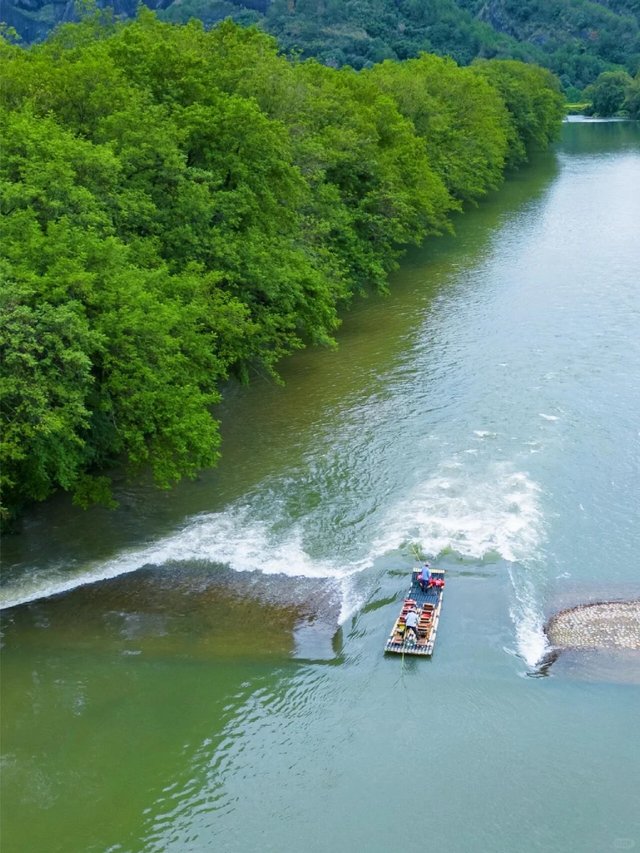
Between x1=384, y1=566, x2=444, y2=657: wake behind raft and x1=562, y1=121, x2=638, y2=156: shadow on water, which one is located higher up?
x1=562, y1=121, x2=638, y2=156: shadow on water

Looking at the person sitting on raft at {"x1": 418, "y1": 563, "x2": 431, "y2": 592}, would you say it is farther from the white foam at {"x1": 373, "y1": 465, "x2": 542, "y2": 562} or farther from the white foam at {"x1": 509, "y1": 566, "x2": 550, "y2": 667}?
the white foam at {"x1": 509, "y1": 566, "x2": 550, "y2": 667}

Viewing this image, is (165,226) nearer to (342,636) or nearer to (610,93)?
(342,636)

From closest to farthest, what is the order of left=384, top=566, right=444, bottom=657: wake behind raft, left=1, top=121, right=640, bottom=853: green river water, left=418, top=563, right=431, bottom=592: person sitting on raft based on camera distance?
1. left=1, top=121, right=640, bottom=853: green river water
2. left=384, top=566, right=444, bottom=657: wake behind raft
3. left=418, top=563, right=431, bottom=592: person sitting on raft

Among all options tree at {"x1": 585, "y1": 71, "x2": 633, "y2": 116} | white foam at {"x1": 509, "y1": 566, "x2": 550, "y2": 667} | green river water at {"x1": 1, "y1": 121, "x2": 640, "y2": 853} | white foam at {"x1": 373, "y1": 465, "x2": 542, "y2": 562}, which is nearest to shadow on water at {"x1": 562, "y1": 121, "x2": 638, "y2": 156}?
tree at {"x1": 585, "y1": 71, "x2": 633, "y2": 116}

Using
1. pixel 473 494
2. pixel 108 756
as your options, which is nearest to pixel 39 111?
pixel 473 494

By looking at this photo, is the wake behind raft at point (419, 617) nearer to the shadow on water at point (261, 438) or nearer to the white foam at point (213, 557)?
the white foam at point (213, 557)

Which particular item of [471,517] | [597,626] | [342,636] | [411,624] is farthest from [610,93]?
[342,636]

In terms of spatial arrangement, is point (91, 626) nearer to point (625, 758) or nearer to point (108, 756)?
point (108, 756)

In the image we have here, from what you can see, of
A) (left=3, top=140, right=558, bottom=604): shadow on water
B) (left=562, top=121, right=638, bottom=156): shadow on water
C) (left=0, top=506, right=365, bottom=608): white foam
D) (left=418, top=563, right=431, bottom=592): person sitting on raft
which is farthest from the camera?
(left=562, top=121, right=638, bottom=156): shadow on water
